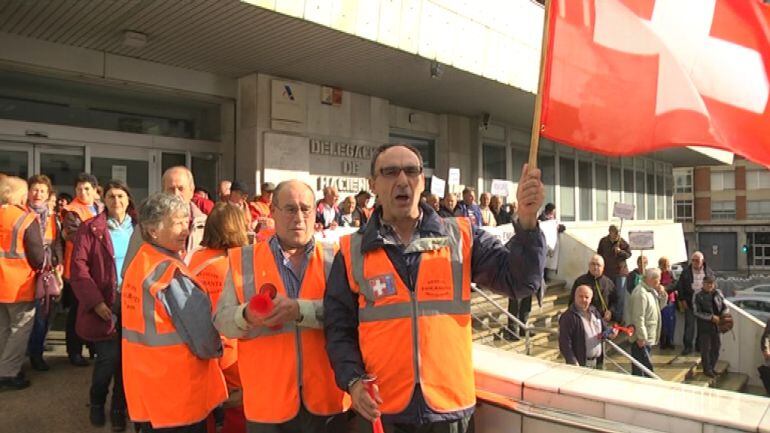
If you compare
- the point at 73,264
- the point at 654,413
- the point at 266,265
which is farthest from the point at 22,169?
the point at 654,413

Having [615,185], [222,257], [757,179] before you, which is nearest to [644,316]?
[222,257]

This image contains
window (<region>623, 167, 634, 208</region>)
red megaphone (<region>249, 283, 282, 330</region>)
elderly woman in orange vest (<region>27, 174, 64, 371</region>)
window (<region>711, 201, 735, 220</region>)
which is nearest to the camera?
red megaphone (<region>249, 283, 282, 330</region>)

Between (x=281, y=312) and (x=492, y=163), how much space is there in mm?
15008

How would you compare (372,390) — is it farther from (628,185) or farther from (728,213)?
(728,213)

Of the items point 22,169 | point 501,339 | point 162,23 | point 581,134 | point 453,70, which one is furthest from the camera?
point 453,70

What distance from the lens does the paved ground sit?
12.7ft

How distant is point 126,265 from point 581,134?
91.6 inches

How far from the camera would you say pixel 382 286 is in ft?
6.88

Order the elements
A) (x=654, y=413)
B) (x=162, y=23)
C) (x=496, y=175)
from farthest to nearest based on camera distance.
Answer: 1. (x=496, y=175)
2. (x=162, y=23)
3. (x=654, y=413)

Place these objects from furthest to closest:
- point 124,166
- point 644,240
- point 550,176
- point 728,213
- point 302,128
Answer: point 728,213
point 550,176
point 644,240
point 302,128
point 124,166

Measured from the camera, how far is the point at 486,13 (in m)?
10.5

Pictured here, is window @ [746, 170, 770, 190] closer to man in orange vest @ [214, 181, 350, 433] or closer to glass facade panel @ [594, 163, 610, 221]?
glass facade panel @ [594, 163, 610, 221]

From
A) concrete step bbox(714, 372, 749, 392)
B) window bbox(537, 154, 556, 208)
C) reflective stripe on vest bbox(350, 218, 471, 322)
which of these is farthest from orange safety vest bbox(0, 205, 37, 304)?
window bbox(537, 154, 556, 208)

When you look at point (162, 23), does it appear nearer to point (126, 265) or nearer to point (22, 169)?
point (22, 169)
